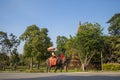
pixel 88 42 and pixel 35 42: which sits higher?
pixel 35 42

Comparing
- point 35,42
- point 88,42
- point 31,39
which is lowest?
point 88,42

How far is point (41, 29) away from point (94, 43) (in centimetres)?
2226

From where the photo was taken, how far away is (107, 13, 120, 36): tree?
62000 millimetres

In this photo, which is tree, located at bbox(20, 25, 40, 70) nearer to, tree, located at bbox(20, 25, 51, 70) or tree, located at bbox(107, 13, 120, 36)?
tree, located at bbox(20, 25, 51, 70)

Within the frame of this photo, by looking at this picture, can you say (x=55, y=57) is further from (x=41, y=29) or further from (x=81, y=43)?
(x=41, y=29)

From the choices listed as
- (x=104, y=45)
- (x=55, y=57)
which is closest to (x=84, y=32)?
(x=104, y=45)

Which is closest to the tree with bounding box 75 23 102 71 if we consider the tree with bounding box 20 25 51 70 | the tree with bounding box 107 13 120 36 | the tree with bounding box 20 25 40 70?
the tree with bounding box 107 13 120 36

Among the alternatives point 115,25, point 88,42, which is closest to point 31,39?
point 88,42

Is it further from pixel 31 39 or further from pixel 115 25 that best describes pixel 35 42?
pixel 115 25

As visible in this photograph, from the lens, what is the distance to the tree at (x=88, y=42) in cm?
4880

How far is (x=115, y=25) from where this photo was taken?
63.2 metres

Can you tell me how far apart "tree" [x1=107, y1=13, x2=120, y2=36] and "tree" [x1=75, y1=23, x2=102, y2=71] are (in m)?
13.1

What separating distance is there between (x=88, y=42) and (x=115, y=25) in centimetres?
1800

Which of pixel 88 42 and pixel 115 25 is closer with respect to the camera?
pixel 88 42
